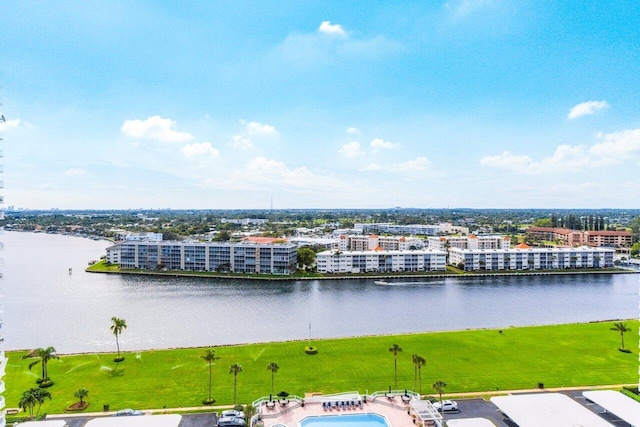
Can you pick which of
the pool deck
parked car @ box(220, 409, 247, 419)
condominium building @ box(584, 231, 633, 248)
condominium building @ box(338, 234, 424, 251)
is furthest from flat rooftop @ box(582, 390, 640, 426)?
condominium building @ box(584, 231, 633, 248)

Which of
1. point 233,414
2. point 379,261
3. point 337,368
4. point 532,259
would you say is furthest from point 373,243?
point 233,414

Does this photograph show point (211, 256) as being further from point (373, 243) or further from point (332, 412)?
point (332, 412)

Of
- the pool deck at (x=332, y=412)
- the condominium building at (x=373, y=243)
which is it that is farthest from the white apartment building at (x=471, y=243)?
the pool deck at (x=332, y=412)

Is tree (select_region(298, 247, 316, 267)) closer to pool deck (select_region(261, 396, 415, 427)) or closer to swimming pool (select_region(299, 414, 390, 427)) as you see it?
pool deck (select_region(261, 396, 415, 427))

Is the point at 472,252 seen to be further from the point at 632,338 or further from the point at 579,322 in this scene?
the point at 632,338

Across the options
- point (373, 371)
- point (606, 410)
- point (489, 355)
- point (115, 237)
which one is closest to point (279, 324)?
point (373, 371)
